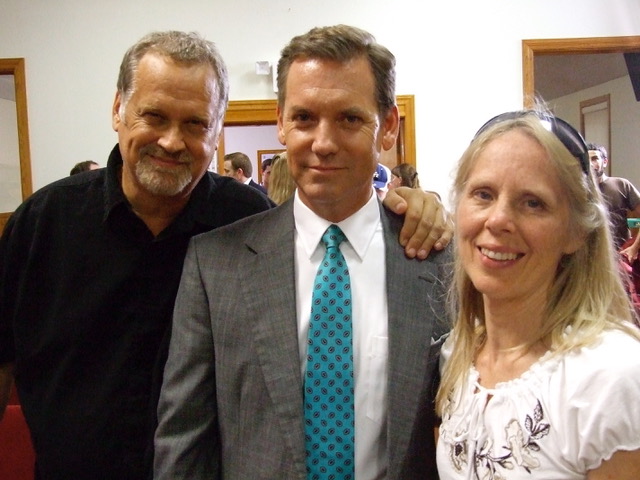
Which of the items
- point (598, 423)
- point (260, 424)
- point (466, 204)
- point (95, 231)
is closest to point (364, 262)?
point (466, 204)

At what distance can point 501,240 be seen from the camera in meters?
1.10

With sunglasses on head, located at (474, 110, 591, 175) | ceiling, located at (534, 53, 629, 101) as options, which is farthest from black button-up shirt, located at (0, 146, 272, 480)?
ceiling, located at (534, 53, 629, 101)

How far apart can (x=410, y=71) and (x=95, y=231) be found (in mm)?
3901

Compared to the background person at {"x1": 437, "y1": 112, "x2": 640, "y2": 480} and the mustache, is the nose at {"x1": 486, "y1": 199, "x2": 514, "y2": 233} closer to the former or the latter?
the background person at {"x1": 437, "y1": 112, "x2": 640, "y2": 480}

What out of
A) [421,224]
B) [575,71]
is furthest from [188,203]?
[575,71]

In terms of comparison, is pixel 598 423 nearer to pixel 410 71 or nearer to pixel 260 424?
pixel 260 424

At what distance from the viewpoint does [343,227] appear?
133cm

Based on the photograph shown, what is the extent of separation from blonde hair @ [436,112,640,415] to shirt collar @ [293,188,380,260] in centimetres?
23

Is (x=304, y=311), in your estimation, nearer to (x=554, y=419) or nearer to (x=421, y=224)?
(x=421, y=224)

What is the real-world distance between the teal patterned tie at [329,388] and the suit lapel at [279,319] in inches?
1.4

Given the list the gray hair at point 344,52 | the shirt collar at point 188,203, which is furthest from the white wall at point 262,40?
the gray hair at point 344,52

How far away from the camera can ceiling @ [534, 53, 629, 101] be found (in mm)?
8047

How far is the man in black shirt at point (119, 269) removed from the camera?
4.73 ft

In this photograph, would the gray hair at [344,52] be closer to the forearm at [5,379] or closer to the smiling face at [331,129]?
the smiling face at [331,129]
